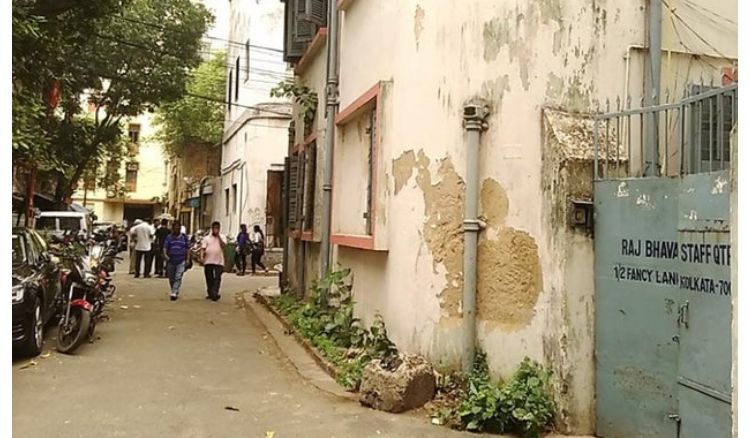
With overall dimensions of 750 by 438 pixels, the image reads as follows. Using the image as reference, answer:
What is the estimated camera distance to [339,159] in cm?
1022

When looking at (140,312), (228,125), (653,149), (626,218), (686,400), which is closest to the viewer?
(686,400)

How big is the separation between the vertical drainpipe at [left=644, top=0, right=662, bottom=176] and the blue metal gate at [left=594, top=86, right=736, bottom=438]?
0.50 ft

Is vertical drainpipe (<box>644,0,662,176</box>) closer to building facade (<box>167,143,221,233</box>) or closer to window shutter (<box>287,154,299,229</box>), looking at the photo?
window shutter (<box>287,154,299,229</box>)

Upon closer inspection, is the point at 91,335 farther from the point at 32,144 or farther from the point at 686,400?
the point at 686,400

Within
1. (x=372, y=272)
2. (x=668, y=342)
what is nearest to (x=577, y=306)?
(x=668, y=342)

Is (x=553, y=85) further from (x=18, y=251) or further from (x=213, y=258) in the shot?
(x=213, y=258)

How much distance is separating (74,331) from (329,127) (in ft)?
14.9

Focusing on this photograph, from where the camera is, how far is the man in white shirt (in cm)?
1891

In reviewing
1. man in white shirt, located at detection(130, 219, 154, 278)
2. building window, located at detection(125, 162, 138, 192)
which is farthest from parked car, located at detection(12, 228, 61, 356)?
building window, located at detection(125, 162, 138, 192)

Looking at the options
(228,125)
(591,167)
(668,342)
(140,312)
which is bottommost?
(140,312)

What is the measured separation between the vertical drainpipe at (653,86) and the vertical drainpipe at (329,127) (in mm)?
5178

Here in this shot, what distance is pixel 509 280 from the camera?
20.4 ft

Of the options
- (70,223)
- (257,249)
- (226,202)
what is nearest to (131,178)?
(226,202)

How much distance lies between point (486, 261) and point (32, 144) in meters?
5.76
